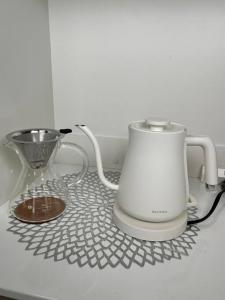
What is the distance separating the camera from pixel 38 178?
2.31ft

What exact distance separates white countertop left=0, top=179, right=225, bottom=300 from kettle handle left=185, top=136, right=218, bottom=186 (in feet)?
0.46

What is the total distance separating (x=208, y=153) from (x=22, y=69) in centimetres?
50

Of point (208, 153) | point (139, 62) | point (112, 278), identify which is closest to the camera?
point (112, 278)

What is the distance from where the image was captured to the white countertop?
1.33 ft

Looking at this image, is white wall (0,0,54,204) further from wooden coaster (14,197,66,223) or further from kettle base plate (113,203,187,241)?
kettle base plate (113,203,187,241)

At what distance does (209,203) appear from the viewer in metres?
0.71

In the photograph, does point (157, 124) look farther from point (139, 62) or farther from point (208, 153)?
point (139, 62)

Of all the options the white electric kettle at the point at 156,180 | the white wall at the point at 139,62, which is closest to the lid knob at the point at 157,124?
the white electric kettle at the point at 156,180

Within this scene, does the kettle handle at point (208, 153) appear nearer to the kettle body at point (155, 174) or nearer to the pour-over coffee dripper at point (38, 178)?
the kettle body at point (155, 174)

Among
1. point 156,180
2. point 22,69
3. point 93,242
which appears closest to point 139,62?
point 22,69

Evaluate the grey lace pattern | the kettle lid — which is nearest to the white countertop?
the grey lace pattern

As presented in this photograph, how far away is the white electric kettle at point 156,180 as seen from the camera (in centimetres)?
50

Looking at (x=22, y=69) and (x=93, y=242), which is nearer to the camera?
(x=93, y=242)

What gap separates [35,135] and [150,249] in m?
0.38
